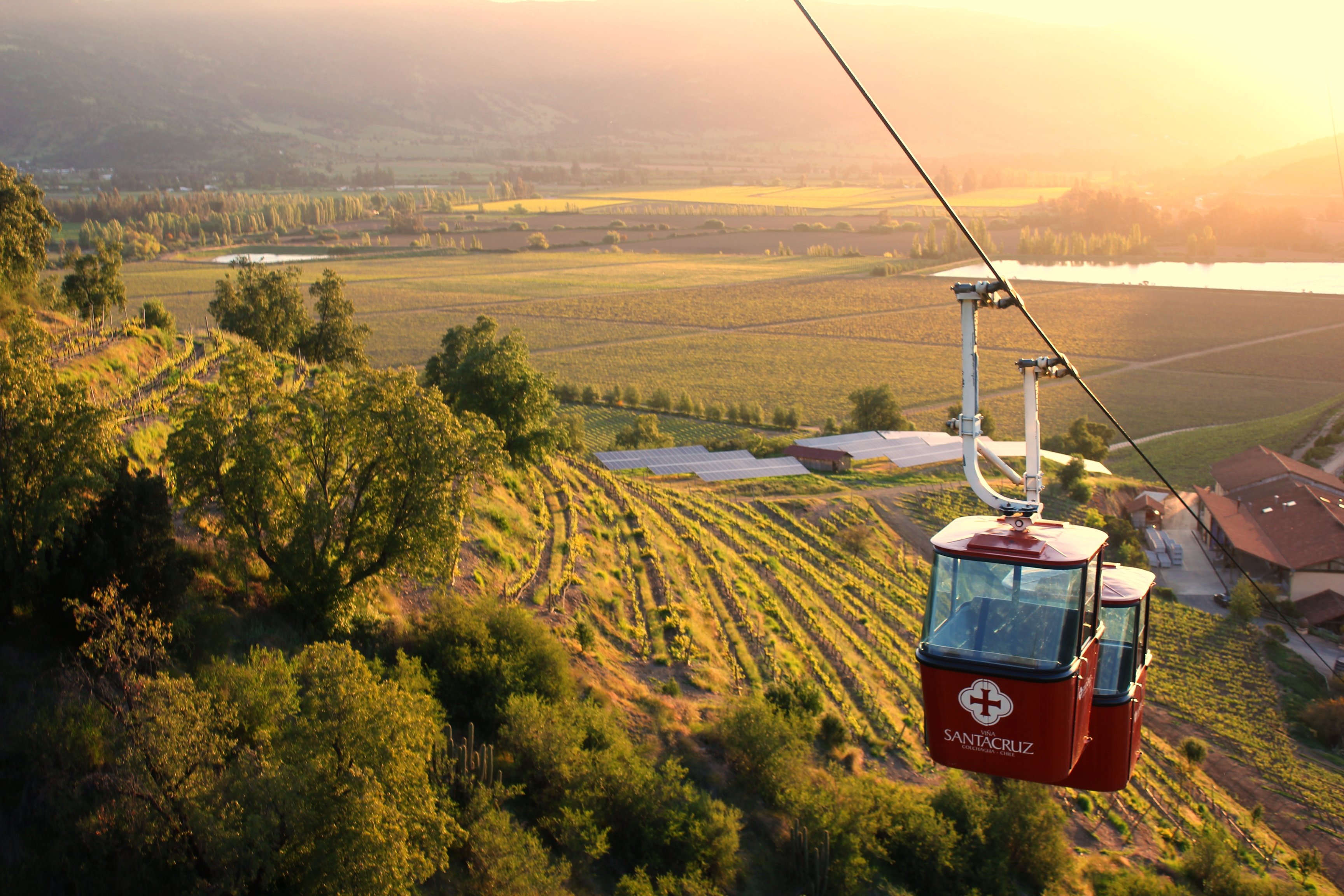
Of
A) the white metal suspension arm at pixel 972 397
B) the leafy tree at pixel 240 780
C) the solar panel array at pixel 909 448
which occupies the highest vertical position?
the white metal suspension arm at pixel 972 397

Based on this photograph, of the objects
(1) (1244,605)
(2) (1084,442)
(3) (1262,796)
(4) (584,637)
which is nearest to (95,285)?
(4) (584,637)

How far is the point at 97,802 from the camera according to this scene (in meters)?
14.9

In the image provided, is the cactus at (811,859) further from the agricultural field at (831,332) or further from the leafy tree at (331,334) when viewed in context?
the agricultural field at (831,332)

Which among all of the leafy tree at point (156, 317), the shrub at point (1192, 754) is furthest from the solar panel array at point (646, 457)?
the shrub at point (1192, 754)

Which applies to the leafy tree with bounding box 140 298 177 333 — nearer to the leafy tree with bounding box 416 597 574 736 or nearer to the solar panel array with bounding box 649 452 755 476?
the solar panel array with bounding box 649 452 755 476

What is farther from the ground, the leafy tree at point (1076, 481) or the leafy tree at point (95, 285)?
the leafy tree at point (95, 285)

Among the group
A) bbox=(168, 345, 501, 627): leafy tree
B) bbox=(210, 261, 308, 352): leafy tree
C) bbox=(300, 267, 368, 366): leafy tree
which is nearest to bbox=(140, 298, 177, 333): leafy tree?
bbox=(210, 261, 308, 352): leafy tree

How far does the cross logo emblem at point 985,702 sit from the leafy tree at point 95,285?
1661 inches

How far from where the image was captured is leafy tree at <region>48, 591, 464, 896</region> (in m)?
14.1

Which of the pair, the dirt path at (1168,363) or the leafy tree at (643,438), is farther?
the dirt path at (1168,363)

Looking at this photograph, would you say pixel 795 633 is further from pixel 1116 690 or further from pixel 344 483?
pixel 1116 690

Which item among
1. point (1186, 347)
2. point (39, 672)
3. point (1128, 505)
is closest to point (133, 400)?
point (39, 672)

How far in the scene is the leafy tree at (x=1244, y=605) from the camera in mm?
44000

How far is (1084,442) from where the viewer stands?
70750 mm
